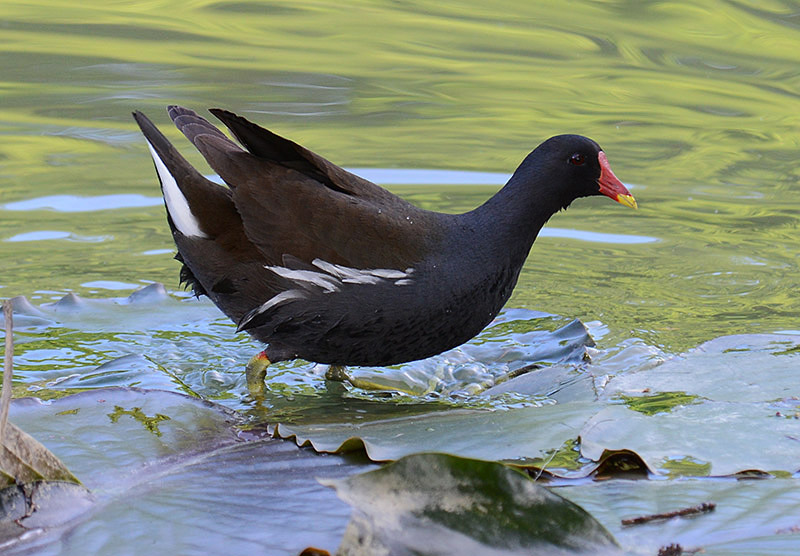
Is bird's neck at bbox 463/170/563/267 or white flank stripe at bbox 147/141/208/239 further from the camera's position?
white flank stripe at bbox 147/141/208/239

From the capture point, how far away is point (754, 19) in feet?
24.3

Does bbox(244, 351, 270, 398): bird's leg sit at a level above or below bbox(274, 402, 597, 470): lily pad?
below

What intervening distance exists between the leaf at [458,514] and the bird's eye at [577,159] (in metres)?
1.84

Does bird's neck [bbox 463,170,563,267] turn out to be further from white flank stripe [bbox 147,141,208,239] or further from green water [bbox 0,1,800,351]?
white flank stripe [bbox 147,141,208,239]

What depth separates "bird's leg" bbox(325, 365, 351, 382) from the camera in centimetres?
343

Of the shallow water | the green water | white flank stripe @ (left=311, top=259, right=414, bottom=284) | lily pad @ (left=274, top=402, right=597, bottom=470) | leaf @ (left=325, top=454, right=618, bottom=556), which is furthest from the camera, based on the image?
the green water

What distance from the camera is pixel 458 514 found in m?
1.55

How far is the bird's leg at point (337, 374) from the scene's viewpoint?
3434 millimetres

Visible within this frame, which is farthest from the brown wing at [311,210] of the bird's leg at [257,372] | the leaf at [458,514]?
the leaf at [458,514]

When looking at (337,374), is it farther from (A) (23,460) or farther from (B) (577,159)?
(A) (23,460)

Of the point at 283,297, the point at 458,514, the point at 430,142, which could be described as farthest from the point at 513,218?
the point at 430,142

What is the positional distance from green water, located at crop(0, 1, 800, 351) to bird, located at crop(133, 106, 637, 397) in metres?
0.75

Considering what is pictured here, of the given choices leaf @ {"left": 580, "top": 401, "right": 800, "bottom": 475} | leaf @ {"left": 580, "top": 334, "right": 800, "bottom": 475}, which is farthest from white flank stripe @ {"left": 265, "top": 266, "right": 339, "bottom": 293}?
leaf @ {"left": 580, "top": 401, "right": 800, "bottom": 475}

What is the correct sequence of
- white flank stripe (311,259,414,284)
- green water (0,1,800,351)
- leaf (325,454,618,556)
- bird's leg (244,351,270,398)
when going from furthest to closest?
green water (0,1,800,351) < bird's leg (244,351,270,398) < white flank stripe (311,259,414,284) < leaf (325,454,618,556)
